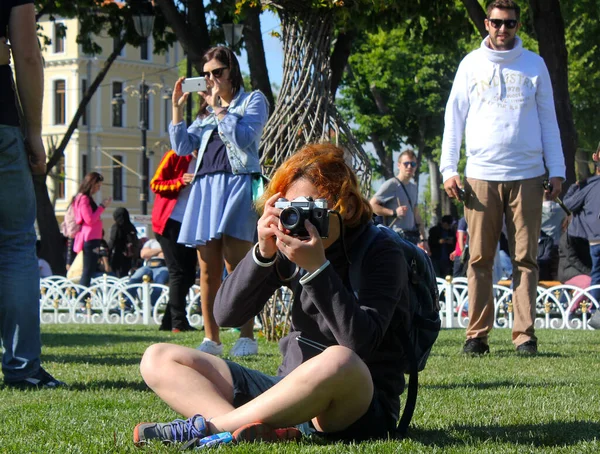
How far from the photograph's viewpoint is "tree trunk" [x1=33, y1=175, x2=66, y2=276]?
69.1ft

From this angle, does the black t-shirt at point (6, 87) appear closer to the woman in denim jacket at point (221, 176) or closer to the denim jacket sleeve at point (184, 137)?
the woman in denim jacket at point (221, 176)

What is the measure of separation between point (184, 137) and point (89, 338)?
3.61m

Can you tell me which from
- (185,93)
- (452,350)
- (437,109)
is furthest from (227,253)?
(437,109)

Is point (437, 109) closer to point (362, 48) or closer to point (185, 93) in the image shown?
point (362, 48)

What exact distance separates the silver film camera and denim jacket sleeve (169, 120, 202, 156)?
4042 millimetres

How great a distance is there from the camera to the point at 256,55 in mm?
14930

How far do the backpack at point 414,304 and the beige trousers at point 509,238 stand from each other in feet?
11.7

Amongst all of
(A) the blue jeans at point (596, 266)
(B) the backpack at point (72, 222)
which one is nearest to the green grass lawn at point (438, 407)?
(A) the blue jeans at point (596, 266)

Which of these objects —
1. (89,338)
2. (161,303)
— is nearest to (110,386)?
(89,338)

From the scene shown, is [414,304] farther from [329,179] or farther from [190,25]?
[190,25]

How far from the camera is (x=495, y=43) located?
739 centimetres

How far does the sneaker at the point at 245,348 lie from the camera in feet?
24.2

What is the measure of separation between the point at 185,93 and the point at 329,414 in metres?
4.09

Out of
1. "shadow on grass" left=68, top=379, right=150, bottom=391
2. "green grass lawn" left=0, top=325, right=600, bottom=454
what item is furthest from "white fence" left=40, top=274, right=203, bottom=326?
"shadow on grass" left=68, top=379, right=150, bottom=391
